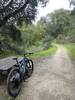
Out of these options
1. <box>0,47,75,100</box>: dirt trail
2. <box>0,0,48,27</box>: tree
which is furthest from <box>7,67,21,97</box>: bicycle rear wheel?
<box>0,0,48,27</box>: tree

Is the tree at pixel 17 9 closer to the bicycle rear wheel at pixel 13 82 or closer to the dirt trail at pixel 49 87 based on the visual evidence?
the dirt trail at pixel 49 87

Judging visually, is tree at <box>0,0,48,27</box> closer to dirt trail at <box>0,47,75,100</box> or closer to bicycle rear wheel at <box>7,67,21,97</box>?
dirt trail at <box>0,47,75,100</box>

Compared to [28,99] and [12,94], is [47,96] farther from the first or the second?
[12,94]

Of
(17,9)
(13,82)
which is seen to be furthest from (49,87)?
(17,9)

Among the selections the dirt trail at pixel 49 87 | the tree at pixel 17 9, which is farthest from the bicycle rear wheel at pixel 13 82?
the tree at pixel 17 9

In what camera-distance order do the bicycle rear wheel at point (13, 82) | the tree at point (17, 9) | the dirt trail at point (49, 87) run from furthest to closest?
1. the tree at point (17, 9)
2. the dirt trail at point (49, 87)
3. the bicycle rear wheel at point (13, 82)

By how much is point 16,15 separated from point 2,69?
8.05 meters

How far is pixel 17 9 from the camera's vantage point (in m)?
11.3

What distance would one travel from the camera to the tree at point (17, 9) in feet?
36.1

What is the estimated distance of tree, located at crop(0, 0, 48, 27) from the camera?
36.1ft

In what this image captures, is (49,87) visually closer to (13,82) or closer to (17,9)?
(13,82)

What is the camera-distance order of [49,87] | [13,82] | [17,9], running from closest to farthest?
[13,82], [49,87], [17,9]

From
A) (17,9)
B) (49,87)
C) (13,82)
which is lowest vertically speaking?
(49,87)

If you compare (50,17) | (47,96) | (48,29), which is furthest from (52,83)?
(50,17)
